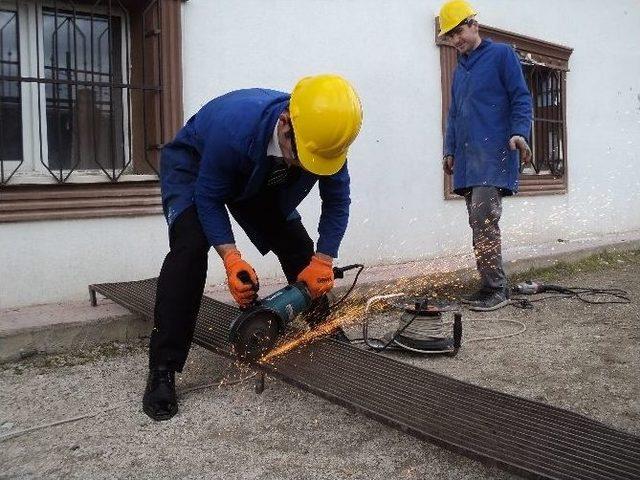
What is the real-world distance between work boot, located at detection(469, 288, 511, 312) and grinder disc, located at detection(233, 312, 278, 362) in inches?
85.0

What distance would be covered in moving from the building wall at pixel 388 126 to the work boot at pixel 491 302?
52.9 inches

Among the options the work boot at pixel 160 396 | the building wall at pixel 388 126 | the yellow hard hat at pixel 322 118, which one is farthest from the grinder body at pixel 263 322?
the building wall at pixel 388 126

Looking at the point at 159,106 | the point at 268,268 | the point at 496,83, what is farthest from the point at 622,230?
the point at 159,106

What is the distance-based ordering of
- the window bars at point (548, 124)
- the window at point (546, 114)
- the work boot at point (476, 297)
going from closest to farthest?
the work boot at point (476, 297), the window at point (546, 114), the window bars at point (548, 124)

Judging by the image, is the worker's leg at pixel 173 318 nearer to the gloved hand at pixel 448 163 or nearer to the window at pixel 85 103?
the window at pixel 85 103

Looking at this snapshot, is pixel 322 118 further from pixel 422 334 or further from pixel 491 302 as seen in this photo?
pixel 491 302

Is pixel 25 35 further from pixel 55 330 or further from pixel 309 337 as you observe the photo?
pixel 309 337

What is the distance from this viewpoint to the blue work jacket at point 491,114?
4277 mm

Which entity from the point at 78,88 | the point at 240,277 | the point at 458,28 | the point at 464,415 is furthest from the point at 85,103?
the point at 464,415

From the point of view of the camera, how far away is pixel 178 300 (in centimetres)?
250

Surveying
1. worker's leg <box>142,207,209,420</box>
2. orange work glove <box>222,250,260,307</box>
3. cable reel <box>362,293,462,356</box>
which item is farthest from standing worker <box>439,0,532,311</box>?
worker's leg <box>142,207,209,420</box>

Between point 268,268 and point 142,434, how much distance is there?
2554 mm

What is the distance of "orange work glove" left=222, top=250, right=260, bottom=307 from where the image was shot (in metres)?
2.46

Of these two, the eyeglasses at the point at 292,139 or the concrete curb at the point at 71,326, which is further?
the concrete curb at the point at 71,326
